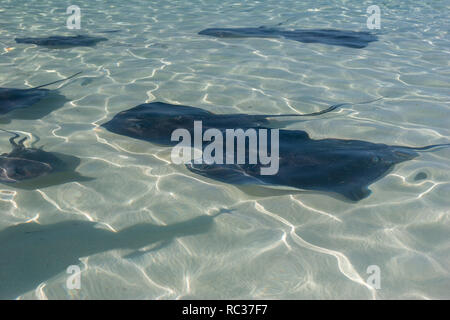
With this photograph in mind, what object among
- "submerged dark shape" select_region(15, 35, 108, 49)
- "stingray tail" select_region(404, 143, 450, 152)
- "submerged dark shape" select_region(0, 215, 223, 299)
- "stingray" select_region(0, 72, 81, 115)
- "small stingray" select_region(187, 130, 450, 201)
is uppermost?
"submerged dark shape" select_region(15, 35, 108, 49)

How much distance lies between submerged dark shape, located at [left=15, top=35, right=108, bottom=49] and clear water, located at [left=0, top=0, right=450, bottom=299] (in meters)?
0.30

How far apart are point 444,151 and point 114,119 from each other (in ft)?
11.1

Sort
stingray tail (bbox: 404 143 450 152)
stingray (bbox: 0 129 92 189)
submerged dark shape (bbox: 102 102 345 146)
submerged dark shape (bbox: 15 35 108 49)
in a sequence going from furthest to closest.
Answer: submerged dark shape (bbox: 15 35 108 49) < submerged dark shape (bbox: 102 102 345 146) < stingray tail (bbox: 404 143 450 152) < stingray (bbox: 0 129 92 189)

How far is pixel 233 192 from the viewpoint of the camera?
363cm

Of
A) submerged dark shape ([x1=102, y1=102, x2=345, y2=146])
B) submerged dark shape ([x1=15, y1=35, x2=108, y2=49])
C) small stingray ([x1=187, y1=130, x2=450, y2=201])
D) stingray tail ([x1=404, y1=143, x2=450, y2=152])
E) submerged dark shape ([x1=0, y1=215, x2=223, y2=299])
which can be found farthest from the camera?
submerged dark shape ([x1=15, y1=35, x2=108, y2=49])

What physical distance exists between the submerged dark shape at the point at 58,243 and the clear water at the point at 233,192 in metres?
0.01

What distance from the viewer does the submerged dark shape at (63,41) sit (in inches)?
331

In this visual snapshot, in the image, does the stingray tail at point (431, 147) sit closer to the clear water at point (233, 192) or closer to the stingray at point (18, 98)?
the clear water at point (233, 192)

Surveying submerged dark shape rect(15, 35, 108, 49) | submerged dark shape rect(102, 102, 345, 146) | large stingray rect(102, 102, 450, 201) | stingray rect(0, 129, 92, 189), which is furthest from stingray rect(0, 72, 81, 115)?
submerged dark shape rect(15, 35, 108, 49)

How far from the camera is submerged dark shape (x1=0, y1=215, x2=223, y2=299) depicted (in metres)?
2.71

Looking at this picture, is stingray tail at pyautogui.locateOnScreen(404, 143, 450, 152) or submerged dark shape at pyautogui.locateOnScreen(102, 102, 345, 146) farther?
submerged dark shape at pyautogui.locateOnScreen(102, 102, 345, 146)

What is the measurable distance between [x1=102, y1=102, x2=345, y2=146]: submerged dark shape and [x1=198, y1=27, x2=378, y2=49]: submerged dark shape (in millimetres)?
4471

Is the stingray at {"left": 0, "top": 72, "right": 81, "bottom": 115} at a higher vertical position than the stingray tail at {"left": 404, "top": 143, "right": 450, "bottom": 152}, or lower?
higher

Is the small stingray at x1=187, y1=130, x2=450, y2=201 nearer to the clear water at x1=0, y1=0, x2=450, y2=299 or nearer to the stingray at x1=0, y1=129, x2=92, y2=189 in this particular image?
the clear water at x1=0, y1=0, x2=450, y2=299
